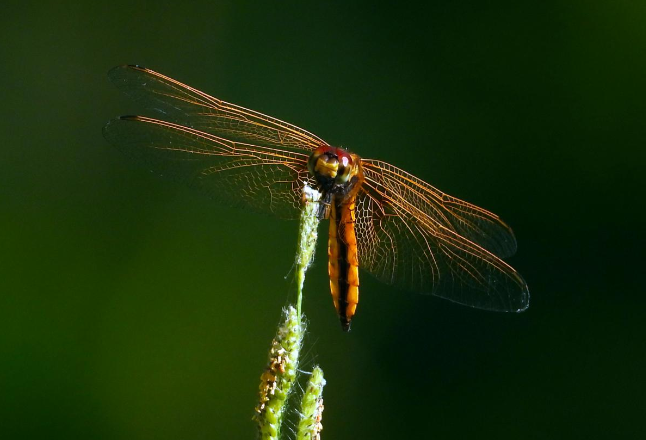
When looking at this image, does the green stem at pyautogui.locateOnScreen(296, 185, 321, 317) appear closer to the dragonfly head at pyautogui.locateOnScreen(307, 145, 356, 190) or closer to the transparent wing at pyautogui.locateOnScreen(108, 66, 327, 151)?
the dragonfly head at pyautogui.locateOnScreen(307, 145, 356, 190)

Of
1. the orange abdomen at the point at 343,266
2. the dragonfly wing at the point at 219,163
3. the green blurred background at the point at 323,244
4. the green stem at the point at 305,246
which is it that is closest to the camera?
the green stem at the point at 305,246

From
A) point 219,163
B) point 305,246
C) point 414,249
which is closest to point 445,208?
point 414,249

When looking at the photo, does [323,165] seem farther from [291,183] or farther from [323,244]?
[323,244]

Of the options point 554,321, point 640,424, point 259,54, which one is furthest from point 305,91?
point 640,424

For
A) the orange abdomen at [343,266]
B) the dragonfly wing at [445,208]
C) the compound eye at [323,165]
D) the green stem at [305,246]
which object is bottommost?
the green stem at [305,246]

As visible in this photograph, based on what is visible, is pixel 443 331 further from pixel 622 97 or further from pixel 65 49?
pixel 65 49

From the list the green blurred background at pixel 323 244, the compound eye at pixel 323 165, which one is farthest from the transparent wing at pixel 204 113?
the green blurred background at pixel 323 244

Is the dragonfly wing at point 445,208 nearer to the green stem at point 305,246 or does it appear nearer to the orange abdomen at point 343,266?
the orange abdomen at point 343,266
